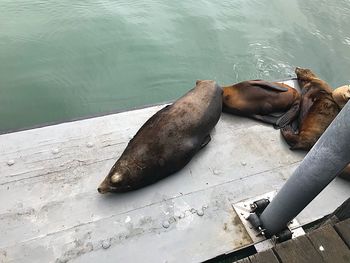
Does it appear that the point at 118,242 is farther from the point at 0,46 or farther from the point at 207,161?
the point at 0,46

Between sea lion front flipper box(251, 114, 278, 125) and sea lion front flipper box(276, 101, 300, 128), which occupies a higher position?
sea lion front flipper box(276, 101, 300, 128)

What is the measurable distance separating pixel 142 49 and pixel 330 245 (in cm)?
527

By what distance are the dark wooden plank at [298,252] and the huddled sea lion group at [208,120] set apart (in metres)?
1.68

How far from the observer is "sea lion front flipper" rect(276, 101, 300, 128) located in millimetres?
4062

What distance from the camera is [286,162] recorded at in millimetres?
3684

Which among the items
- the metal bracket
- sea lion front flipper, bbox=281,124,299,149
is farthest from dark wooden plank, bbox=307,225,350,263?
sea lion front flipper, bbox=281,124,299,149

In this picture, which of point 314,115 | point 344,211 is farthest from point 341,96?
point 344,211

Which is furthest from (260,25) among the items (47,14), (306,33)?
(47,14)

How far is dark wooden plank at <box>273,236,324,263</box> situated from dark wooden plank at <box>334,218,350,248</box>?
0.16 meters

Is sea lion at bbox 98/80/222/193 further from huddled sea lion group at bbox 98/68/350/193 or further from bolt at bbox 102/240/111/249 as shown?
bolt at bbox 102/240/111/249

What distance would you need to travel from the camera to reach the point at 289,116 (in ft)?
13.6

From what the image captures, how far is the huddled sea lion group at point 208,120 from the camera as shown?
326cm

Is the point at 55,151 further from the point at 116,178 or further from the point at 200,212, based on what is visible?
the point at 200,212

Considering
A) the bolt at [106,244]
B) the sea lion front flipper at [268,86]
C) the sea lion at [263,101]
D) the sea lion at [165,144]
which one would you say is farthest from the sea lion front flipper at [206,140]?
the bolt at [106,244]
